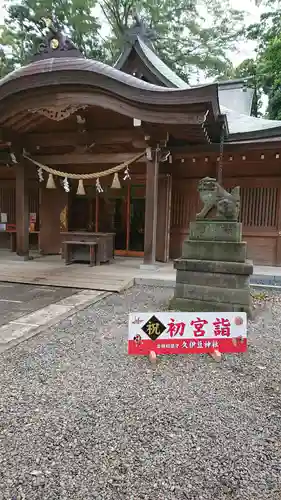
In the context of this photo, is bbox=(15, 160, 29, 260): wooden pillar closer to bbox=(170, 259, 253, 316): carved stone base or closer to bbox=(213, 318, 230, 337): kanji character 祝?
bbox=(170, 259, 253, 316): carved stone base

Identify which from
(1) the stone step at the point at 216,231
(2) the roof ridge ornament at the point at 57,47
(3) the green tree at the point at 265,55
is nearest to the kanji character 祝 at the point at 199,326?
(1) the stone step at the point at 216,231

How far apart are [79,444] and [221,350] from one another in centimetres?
163

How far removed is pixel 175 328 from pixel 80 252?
200 inches

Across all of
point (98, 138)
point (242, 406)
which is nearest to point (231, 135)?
point (98, 138)

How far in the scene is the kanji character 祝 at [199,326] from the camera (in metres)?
2.91

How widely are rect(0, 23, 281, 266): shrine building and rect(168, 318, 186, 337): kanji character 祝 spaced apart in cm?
397

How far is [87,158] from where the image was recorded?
291 inches

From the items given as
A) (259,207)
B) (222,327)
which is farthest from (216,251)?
(259,207)

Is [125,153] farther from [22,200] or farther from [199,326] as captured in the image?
[199,326]

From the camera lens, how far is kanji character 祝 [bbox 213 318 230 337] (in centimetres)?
295

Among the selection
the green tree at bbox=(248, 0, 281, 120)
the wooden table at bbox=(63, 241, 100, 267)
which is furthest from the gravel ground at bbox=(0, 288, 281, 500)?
the green tree at bbox=(248, 0, 281, 120)

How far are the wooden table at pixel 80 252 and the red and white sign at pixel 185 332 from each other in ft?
14.8

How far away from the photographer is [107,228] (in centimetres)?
904

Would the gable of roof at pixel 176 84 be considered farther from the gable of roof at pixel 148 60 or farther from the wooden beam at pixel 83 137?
the wooden beam at pixel 83 137
